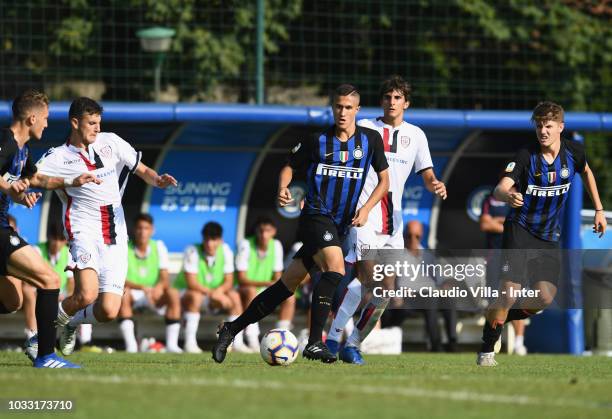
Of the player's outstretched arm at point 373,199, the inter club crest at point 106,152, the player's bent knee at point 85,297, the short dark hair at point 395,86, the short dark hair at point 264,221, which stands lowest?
the short dark hair at point 264,221

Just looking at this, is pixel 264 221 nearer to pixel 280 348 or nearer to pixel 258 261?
pixel 258 261

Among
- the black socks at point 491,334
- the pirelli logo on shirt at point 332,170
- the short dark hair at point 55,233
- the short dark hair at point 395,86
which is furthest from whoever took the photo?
the short dark hair at point 55,233

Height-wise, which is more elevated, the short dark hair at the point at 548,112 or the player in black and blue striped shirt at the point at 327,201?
the short dark hair at the point at 548,112

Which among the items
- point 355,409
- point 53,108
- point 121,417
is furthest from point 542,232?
point 53,108

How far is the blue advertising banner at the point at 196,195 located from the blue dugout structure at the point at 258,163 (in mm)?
12

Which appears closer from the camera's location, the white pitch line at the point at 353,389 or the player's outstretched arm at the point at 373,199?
the white pitch line at the point at 353,389

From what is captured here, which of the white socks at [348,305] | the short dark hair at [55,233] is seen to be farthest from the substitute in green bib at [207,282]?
the white socks at [348,305]

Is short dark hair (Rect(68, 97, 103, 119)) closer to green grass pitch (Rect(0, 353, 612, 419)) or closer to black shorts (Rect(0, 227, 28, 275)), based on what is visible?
black shorts (Rect(0, 227, 28, 275))

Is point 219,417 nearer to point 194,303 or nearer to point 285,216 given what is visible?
point 194,303

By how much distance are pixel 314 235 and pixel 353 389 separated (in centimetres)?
234

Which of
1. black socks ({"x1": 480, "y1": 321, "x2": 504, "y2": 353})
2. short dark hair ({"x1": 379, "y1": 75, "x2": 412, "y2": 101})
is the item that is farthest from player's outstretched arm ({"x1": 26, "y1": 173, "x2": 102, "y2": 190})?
black socks ({"x1": 480, "y1": 321, "x2": 504, "y2": 353})

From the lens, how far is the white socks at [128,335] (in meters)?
13.4

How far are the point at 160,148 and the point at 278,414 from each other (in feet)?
30.0

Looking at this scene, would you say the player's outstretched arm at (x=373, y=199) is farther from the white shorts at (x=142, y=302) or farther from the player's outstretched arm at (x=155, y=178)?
the white shorts at (x=142, y=302)
